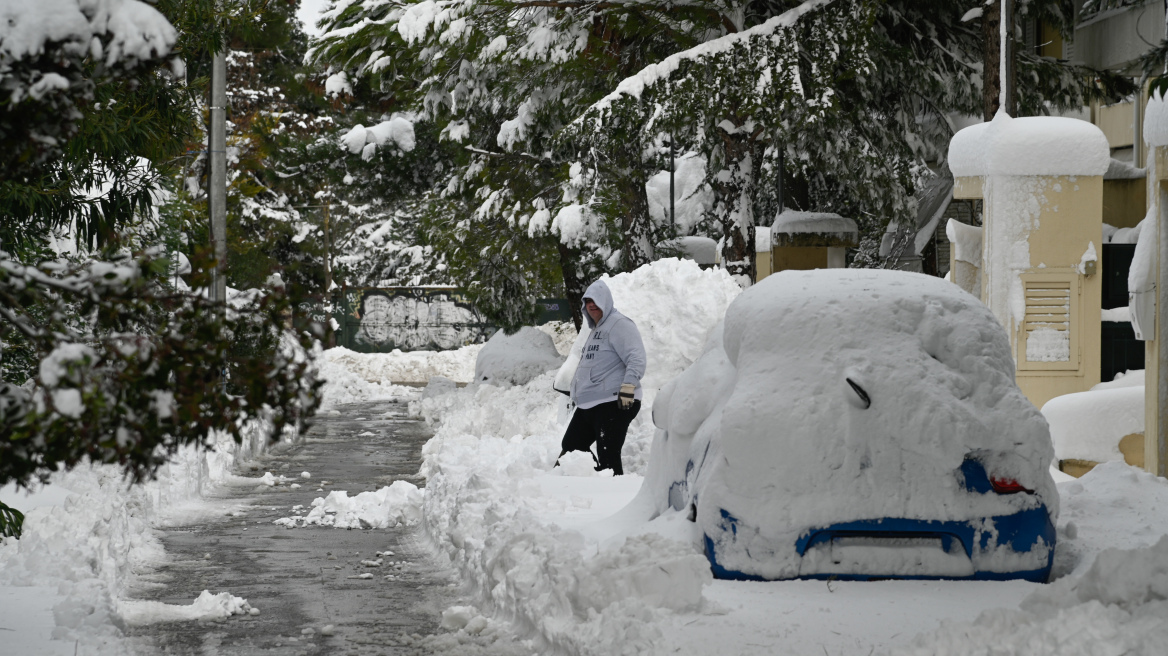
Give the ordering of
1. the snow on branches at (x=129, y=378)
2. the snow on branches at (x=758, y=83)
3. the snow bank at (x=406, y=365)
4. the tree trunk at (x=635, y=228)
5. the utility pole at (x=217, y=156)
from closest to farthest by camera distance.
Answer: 1. the snow on branches at (x=129, y=378)
2. the snow on branches at (x=758, y=83)
3. the utility pole at (x=217, y=156)
4. the tree trunk at (x=635, y=228)
5. the snow bank at (x=406, y=365)

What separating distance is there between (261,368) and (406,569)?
4992 millimetres

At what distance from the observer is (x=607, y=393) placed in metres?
10.3

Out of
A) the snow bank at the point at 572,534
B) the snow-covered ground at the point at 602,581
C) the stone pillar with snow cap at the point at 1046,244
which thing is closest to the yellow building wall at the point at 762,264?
the snow bank at the point at 572,534

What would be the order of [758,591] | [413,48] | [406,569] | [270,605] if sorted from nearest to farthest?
[758,591] → [270,605] → [406,569] → [413,48]

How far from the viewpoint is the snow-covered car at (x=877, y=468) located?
5.28m

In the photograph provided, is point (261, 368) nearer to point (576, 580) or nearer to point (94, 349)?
point (94, 349)

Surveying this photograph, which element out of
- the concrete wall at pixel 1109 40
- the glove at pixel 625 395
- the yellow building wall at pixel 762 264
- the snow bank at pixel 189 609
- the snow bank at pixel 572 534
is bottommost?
Result: the snow bank at pixel 189 609

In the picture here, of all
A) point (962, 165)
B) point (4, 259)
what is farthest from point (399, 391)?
point (4, 259)

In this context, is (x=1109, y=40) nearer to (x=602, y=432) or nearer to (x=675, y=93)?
(x=675, y=93)

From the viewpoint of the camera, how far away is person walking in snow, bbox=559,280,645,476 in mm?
10195

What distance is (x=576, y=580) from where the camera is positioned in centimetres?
539

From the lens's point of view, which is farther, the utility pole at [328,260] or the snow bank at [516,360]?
the utility pole at [328,260]

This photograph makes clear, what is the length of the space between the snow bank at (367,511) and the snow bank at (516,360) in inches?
416

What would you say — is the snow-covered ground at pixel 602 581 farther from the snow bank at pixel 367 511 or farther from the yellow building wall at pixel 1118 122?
the yellow building wall at pixel 1118 122
